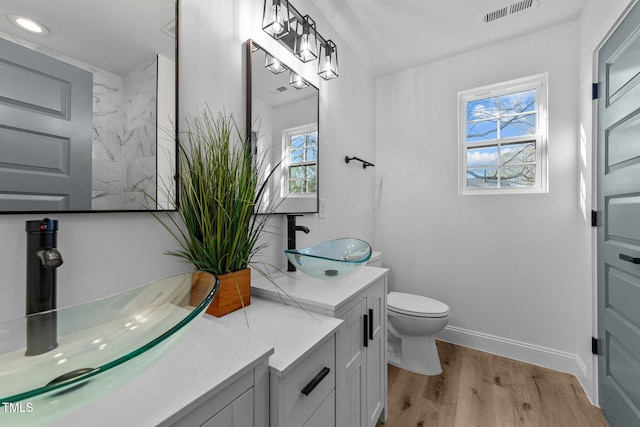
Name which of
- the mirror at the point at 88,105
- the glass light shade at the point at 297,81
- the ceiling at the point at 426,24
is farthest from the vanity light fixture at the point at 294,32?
the mirror at the point at 88,105

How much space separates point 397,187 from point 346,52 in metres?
1.28

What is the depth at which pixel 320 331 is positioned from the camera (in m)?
0.81

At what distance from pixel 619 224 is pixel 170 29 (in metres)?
2.26

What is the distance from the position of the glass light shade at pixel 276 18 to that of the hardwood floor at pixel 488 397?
2.14 m

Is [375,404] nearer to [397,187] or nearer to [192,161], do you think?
[192,161]

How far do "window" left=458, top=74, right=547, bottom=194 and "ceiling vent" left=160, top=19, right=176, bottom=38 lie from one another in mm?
2225

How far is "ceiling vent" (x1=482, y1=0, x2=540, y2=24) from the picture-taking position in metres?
1.76

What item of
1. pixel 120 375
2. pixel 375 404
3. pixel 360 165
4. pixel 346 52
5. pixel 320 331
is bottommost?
pixel 375 404

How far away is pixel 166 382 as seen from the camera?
0.50 metres

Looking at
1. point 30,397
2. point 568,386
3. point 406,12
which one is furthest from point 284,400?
point 406,12

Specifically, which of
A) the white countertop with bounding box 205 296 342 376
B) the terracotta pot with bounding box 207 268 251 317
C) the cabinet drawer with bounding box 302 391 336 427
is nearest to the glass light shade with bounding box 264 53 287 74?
the terracotta pot with bounding box 207 268 251 317

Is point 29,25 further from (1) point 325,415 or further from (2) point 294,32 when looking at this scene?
(1) point 325,415

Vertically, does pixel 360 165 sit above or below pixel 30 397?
above

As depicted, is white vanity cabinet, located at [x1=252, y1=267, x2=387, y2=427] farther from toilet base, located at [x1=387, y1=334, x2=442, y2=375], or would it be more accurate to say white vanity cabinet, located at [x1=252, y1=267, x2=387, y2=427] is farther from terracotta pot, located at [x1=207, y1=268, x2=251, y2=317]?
toilet base, located at [x1=387, y1=334, x2=442, y2=375]
